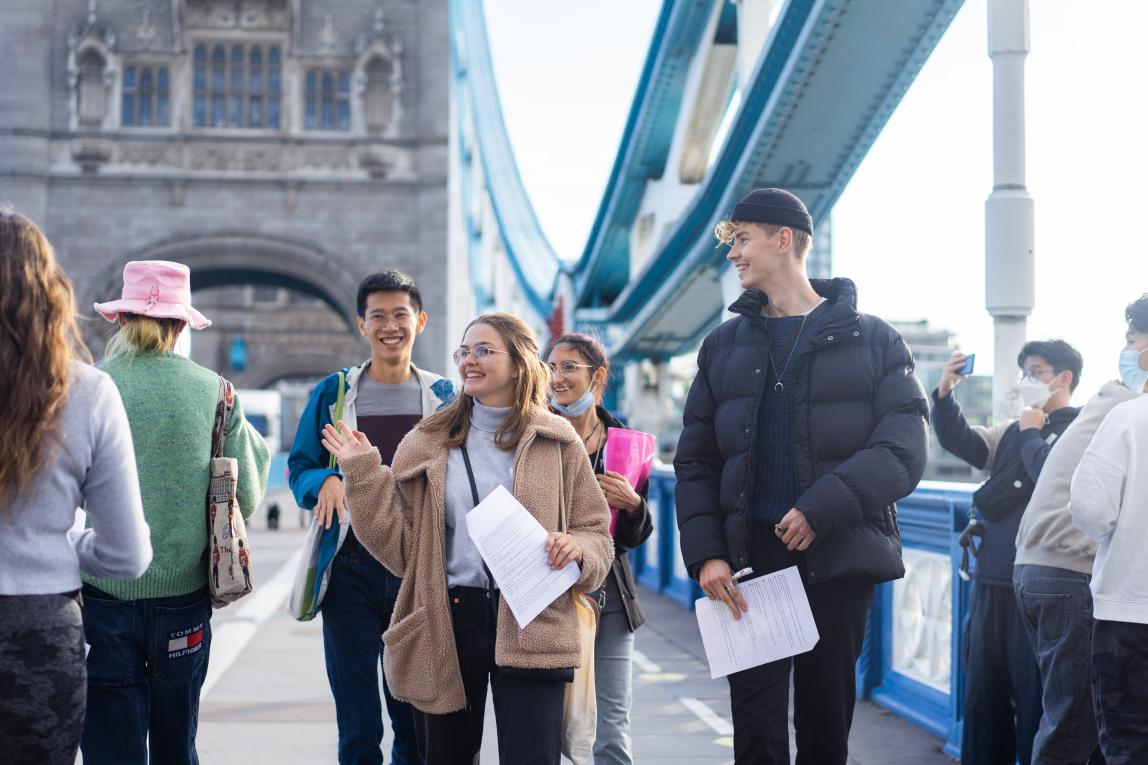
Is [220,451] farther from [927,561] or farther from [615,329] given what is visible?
[615,329]

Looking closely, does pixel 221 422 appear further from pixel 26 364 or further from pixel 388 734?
pixel 388 734

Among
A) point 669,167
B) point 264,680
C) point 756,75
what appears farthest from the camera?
point 669,167

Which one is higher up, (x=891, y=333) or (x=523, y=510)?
(x=891, y=333)

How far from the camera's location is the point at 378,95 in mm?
25797

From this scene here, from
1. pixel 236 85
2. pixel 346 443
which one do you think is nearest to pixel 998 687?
pixel 346 443

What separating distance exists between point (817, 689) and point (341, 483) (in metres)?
1.30

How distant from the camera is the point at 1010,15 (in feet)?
15.8

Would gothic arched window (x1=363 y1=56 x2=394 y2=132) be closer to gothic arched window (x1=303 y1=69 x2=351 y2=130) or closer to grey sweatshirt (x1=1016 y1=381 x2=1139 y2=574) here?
gothic arched window (x1=303 y1=69 x2=351 y2=130)

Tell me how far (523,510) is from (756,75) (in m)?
5.35

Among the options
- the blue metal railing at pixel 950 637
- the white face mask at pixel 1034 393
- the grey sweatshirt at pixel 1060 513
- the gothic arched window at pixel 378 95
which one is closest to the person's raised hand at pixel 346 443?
the grey sweatshirt at pixel 1060 513

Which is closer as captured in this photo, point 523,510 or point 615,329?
point 523,510

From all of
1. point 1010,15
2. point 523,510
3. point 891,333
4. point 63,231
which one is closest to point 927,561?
point 1010,15

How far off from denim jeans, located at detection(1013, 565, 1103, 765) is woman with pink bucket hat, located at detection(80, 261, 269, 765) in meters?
1.90

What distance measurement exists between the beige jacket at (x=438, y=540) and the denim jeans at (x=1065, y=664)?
121 centimetres
